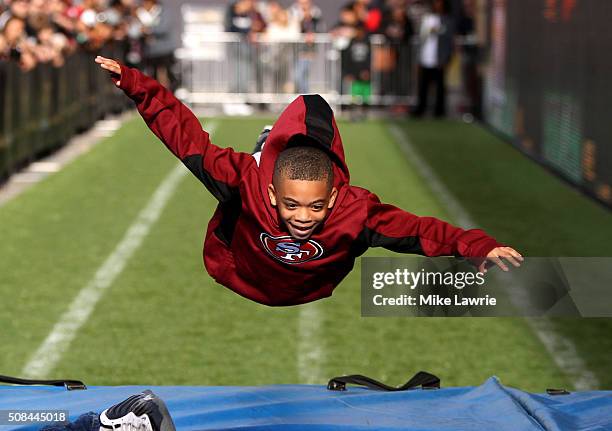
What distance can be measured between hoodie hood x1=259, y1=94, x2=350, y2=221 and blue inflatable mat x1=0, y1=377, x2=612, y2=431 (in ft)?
5.58

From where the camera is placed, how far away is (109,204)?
15859 millimetres

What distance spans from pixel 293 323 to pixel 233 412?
11.2 feet

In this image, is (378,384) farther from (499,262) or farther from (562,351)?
(499,262)

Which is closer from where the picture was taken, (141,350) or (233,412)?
(233,412)

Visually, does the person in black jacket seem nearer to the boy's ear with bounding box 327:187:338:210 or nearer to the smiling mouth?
the boy's ear with bounding box 327:187:338:210

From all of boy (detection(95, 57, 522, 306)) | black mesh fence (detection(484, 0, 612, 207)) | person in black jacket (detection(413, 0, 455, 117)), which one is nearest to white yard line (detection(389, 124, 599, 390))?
black mesh fence (detection(484, 0, 612, 207))

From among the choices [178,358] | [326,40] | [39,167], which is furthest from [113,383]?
[326,40]

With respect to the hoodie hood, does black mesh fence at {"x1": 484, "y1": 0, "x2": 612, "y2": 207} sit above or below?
below

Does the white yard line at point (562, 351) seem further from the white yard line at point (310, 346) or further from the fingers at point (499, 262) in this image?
the fingers at point (499, 262)

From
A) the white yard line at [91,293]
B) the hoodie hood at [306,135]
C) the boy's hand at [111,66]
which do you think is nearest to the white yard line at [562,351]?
the white yard line at [91,293]

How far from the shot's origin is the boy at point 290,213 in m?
5.67

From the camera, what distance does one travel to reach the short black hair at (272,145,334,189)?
548cm

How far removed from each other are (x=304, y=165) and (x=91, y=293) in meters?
6.23

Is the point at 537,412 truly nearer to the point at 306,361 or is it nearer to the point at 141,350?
the point at 306,361
